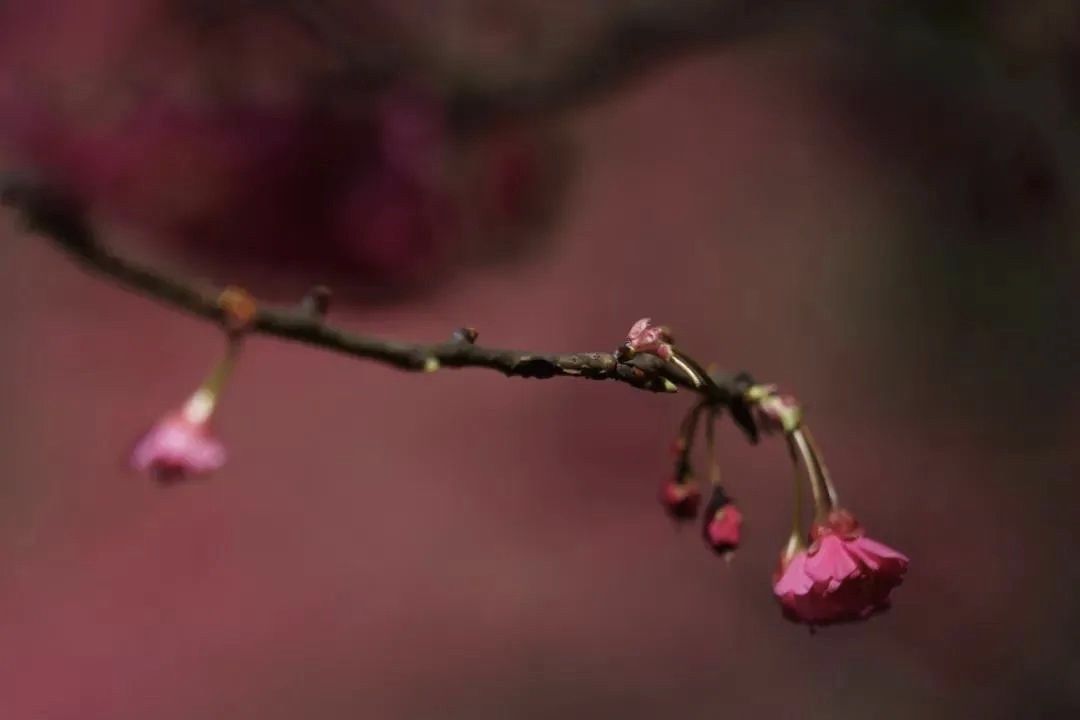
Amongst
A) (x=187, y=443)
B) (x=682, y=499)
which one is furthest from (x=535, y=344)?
(x=187, y=443)

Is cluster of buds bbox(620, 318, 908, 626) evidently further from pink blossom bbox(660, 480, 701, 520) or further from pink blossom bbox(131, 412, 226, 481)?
pink blossom bbox(131, 412, 226, 481)

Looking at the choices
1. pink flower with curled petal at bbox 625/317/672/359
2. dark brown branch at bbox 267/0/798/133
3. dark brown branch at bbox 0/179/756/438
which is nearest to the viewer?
dark brown branch at bbox 0/179/756/438

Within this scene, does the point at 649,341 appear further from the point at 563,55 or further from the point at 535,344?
the point at 563,55

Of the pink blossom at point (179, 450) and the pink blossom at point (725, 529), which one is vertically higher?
the pink blossom at point (725, 529)

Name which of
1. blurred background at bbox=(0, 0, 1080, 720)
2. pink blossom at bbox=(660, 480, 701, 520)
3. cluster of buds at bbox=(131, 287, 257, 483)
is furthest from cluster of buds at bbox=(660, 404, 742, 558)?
blurred background at bbox=(0, 0, 1080, 720)

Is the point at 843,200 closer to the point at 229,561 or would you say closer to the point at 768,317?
the point at 768,317

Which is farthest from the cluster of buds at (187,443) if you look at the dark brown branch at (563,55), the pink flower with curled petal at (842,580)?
the dark brown branch at (563,55)

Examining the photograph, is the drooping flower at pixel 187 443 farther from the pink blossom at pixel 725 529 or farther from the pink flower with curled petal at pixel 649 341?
the pink blossom at pixel 725 529
